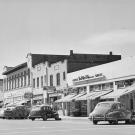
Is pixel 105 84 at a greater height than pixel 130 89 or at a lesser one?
greater

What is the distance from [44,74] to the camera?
63.0 m

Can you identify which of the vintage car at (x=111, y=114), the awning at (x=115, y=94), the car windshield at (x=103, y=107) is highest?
the awning at (x=115, y=94)

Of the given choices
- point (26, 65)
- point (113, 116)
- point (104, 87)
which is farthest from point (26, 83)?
point (113, 116)

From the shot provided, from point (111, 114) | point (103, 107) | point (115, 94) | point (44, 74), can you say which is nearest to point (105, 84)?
point (115, 94)

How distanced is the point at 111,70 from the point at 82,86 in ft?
25.2

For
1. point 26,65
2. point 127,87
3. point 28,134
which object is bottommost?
point 28,134

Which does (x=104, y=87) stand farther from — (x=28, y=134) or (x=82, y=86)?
(x=28, y=134)

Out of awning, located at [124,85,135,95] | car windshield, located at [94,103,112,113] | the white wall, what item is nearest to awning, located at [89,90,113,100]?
the white wall

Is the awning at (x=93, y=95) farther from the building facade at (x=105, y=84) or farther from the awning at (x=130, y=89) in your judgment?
the awning at (x=130, y=89)

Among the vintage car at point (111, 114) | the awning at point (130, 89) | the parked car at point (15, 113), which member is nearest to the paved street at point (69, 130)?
the vintage car at point (111, 114)

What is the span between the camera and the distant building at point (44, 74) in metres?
56.8

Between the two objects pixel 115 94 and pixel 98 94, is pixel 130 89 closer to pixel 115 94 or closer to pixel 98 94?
pixel 115 94

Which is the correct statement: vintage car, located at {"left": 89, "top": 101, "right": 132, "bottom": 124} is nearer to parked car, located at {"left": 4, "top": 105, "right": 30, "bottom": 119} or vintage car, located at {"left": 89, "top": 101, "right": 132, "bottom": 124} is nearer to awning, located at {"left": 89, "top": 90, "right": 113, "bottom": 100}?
awning, located at {"left": 89, "top": 90, "right": 113, "bottom": 100}

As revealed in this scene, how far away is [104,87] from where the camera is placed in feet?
152
